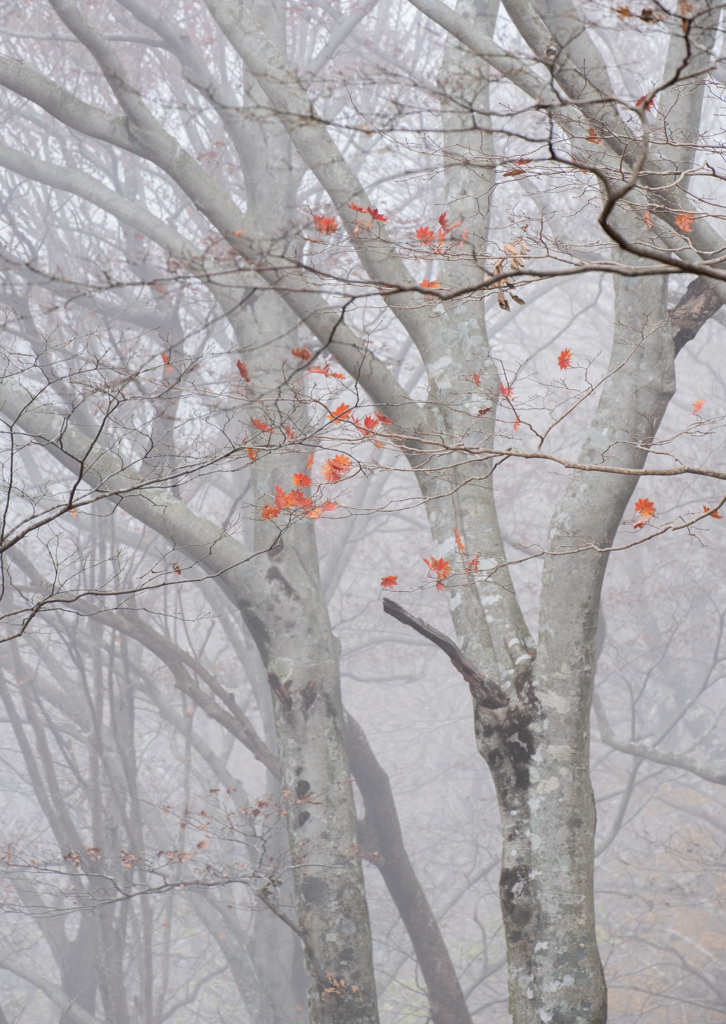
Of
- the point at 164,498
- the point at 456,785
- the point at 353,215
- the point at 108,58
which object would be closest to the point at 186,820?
the point at 164,498

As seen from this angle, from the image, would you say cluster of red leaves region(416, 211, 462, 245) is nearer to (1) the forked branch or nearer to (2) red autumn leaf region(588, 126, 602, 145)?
(2) red autumn leaf region(588, 126, 602, 145)

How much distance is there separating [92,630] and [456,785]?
1143cm

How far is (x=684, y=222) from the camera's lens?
281 centimetres

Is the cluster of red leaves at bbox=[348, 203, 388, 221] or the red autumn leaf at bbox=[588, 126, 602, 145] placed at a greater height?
the cluster of red leaves at bbox=[348, 203, 388, 221]

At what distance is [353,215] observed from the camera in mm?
3904

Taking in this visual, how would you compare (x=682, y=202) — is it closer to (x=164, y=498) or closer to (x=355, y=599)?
(x=164, y=498)

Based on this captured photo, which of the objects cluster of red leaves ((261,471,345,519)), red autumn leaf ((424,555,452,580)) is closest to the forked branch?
red autumn leaf ((424,555,452,580))

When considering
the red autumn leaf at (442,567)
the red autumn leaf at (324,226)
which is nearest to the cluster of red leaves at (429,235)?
the red autumn leaf at (324,226)

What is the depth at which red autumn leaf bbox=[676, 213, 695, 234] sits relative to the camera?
2739 millimetres

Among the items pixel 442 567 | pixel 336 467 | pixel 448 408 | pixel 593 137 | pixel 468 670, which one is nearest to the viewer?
pixel 593 137

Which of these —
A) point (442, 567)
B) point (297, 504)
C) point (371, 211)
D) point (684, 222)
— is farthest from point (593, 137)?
point (297, 504)

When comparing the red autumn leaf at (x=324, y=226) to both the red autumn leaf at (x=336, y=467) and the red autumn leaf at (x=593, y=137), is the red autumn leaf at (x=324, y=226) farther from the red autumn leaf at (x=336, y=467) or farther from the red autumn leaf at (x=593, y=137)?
the red autumn leaf at (x=593, y=137)

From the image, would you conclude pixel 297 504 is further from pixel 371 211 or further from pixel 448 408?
pixel 371 211

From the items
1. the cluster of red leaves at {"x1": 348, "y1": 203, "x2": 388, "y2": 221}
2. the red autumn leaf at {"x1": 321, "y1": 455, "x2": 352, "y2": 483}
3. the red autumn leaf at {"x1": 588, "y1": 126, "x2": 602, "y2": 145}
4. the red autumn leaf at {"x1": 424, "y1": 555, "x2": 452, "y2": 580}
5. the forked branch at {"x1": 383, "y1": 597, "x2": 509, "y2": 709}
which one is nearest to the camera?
the red autumn leaf at {"x1": 588, "y1": 126, "x2": 602, "y2": 145}
